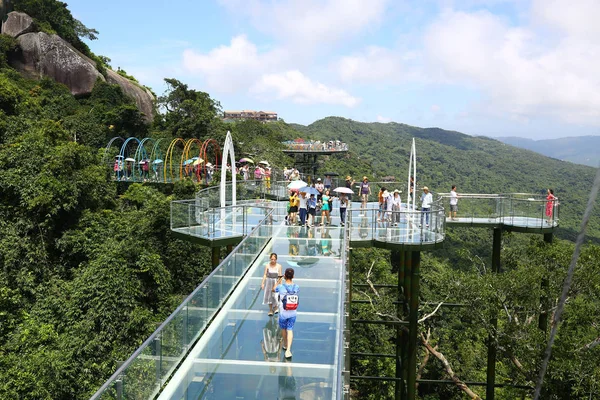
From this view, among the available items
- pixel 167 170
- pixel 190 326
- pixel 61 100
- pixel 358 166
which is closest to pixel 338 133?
pixel 358 166

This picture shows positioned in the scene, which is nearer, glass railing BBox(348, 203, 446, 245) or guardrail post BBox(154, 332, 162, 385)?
guardrail post BBox(154, 332, 162, 385)

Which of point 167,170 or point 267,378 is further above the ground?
point 167,170

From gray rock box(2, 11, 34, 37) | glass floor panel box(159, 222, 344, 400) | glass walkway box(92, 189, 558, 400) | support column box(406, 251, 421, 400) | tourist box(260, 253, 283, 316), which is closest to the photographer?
glass walkway box(92, 189, 558, 400)

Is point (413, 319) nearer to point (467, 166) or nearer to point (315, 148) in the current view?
point (315, 148)

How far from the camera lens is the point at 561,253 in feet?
64.0

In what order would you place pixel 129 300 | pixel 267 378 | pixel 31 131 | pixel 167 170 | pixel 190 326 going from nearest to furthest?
pixel 267 378 → pixel 190 326 → pixel 129 300 → pixel 31 131 → pixel 167 170

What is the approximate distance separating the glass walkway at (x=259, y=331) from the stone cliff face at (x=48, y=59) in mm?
44159

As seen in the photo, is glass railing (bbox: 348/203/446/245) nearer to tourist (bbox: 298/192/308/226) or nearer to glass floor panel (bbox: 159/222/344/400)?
tourist (bbox: 298/192/308/226)

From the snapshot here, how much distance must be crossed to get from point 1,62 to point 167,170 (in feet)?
75.6

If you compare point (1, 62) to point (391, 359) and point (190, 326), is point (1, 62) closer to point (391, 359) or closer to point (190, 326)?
point (391, 359)

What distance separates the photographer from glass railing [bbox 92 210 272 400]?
19.3 ft

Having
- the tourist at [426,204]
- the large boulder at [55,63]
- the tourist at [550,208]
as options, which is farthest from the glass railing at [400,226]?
the large boulder at [55,63]

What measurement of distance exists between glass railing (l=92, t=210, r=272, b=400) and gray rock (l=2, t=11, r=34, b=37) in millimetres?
50669

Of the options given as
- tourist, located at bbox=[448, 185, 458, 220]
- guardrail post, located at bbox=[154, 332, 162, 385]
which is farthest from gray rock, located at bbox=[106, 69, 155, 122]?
guardrail post, located at bbox=[154, 332, 162, 385]
